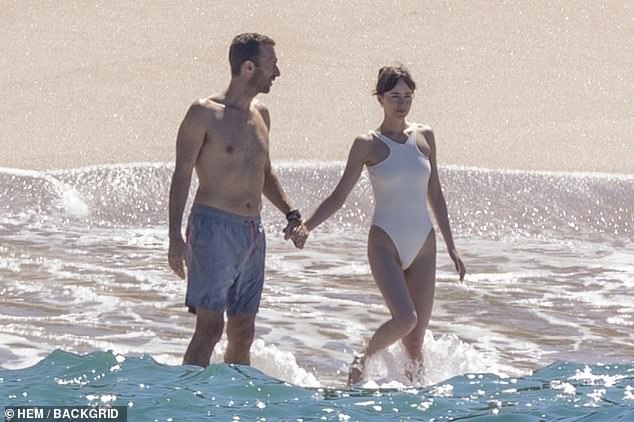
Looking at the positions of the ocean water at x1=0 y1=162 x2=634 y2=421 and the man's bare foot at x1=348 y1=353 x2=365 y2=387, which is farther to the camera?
the man's bare foot at x1=348 y1=353 x2=365 y2=387

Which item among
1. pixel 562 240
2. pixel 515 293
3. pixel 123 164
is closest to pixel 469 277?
pixel 515 293

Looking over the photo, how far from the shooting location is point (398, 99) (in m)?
6.98

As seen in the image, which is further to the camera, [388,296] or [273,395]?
[388,296]

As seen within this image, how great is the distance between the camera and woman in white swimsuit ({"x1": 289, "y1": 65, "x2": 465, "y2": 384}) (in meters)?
6.93

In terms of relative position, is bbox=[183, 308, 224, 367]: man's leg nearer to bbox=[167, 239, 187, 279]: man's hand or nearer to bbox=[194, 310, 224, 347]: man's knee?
bbox=[194, 310, 224, 347]: man's knee

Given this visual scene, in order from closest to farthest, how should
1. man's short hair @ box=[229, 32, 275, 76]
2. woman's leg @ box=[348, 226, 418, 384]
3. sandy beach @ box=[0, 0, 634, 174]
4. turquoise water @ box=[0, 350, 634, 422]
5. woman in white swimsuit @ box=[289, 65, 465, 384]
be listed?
1. turquoise water @ box=[0, 350, 634, 422]
2. man's short hair @ box=[229, 32, 275, 76]
3. woman's leg @ box=[348, 226, 418, 384]
4. woman in white swimsuit @ box=[289, 65, 465, 384]
5. sandy beach @ box=[0, 0, 634, 174]

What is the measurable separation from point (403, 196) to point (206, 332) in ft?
3.67

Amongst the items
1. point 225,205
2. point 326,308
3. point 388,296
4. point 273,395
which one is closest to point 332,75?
point 326,308

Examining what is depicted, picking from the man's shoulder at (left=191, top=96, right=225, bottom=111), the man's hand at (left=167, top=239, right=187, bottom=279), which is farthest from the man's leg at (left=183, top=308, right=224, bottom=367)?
the man's shoulder at (left=191, top=96, right=225, bottom=111)

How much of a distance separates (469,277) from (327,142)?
358 cm

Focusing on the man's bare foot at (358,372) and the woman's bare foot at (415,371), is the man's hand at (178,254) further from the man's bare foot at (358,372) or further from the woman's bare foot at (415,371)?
the woman's bare foot at (415,371)

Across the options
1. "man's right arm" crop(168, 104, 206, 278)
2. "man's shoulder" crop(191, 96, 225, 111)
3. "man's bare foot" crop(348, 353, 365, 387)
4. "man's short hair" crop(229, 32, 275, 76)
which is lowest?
"man's bare foot" crop(348, 353, 365, 387)

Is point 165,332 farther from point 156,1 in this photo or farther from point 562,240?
point 156,1

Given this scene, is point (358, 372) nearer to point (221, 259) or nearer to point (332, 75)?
point (221, 259)
